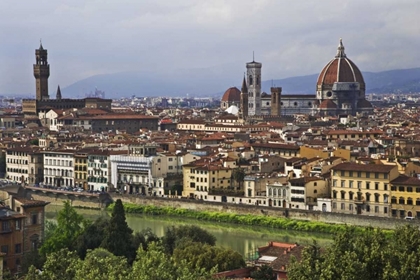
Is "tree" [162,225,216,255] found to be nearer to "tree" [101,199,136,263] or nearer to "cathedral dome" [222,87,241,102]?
"tree" [101,199,136,263]

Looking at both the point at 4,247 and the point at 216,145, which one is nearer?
the point at 4,247

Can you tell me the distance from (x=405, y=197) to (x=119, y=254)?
37.9 feet

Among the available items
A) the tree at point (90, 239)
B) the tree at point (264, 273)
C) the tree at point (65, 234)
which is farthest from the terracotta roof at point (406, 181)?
the tree at point (264, 273)

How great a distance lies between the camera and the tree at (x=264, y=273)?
15547 mm

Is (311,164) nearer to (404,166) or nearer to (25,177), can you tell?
(404,166)

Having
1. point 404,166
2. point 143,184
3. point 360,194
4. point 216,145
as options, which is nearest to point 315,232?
point 360,194

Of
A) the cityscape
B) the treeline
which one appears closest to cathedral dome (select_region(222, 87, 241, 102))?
the cityscape

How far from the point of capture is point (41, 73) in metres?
72.9

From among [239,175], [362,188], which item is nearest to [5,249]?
[362,188]

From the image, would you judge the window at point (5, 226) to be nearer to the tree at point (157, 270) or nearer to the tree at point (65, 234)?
the tree at point (65, 234)

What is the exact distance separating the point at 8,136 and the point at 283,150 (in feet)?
72.7

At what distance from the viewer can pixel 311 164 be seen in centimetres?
3155

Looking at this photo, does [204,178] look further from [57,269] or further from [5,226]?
[57,269]

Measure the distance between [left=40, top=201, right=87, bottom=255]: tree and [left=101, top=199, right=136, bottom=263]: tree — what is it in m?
0.98
